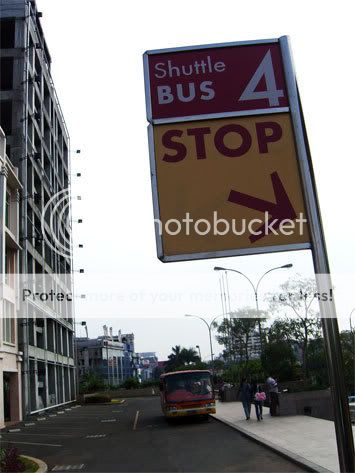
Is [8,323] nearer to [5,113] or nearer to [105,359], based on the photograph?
[5,113]

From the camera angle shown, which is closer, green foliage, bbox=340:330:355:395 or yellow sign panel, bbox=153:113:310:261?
yellow sign panel, bbox=153:113:310:261

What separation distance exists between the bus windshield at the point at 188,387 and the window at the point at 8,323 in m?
13.6

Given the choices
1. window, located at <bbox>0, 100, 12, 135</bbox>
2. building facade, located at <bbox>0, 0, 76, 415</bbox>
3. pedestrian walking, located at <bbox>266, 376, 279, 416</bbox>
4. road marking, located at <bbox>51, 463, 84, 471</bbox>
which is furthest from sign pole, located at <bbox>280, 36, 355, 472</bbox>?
window, located at <bbox>0, 100, 12, 135</bbox>

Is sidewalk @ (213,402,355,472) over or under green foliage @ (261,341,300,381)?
under

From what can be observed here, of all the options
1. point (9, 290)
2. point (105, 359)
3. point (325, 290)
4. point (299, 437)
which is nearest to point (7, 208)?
point (9, 290)

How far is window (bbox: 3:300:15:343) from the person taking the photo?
1326 inches

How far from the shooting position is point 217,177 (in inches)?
142

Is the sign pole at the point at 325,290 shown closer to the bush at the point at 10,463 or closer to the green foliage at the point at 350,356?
the bush at the point at 10,463

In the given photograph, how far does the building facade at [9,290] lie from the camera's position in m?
32.8

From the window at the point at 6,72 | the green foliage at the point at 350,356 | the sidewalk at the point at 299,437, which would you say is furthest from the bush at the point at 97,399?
the sidewalk at the point at 299,437

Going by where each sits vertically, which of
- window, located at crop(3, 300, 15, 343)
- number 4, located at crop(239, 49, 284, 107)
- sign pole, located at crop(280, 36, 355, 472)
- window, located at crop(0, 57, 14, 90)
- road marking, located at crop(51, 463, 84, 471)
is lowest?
road marking, located at crop(51, 463, 84, 471)

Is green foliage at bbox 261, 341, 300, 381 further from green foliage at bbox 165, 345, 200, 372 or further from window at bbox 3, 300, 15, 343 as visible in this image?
green foliage at bbox 165, 345, 200, 372

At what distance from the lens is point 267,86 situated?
383 cm

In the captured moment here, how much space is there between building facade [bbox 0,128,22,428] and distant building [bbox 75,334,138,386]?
8467 centimetres
